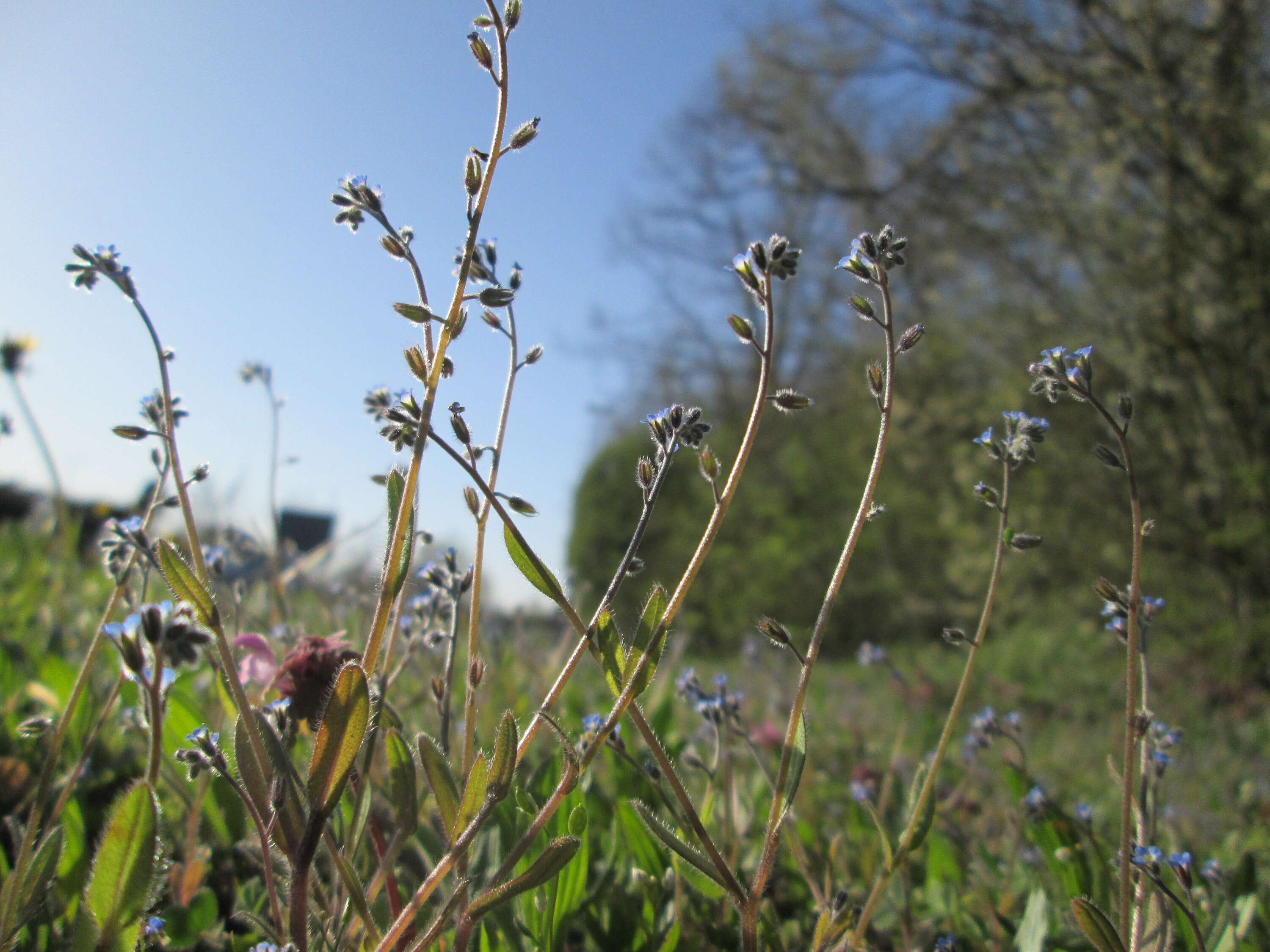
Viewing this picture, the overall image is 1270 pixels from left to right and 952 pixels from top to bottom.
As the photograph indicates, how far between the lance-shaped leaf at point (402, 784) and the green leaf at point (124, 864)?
23 cm

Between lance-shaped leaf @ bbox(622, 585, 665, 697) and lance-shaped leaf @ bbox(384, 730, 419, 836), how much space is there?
0.26 m

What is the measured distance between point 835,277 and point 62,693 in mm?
17968

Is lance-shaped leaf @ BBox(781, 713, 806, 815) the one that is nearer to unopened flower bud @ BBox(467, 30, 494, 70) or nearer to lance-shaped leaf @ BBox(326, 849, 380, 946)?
lance-shaped leaf @ BBox(326, 849, 380, 946)

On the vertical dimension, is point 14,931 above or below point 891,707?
above

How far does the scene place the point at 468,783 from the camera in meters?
0.88

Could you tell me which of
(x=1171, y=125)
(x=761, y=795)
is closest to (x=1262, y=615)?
(x=1171, y=125)

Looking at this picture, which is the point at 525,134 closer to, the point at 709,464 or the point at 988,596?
the point at 709,464

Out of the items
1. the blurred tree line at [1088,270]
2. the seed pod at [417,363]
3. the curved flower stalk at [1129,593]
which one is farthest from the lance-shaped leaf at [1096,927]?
the blurred tree line at [1088,270]

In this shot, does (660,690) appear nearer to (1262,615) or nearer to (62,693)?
(62,693)

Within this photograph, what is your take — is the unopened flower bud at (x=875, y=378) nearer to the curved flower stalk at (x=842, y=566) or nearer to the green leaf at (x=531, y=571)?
the curved flower stalk at (x=842, y=566)

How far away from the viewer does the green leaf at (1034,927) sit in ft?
3.78

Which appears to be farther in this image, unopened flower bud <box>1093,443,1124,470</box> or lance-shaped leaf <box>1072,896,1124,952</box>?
unopened flower bud <box>1093,443,1124,470</box>

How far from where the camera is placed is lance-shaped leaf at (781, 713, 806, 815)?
3.01 ft

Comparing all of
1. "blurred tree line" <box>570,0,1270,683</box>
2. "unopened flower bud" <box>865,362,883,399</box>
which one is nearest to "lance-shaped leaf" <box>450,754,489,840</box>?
"unopened flower bud" <box>865,362,883,399</box>
